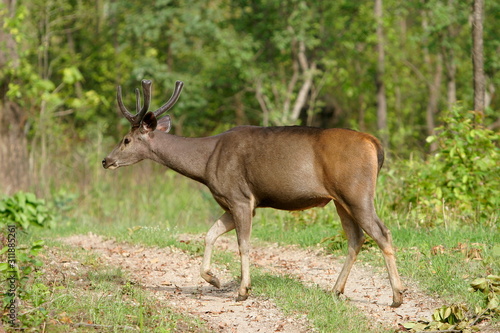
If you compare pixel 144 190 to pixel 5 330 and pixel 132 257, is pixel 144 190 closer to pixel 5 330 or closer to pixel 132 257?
pixel 132 257

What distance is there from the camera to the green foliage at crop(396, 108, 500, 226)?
412 inches

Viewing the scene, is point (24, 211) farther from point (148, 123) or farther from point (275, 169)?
point (275, 169)

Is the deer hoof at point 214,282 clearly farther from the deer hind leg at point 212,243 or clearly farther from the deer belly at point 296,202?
the deer belly at point 296,202

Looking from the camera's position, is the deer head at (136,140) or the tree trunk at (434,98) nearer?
the deer head at (136,140)

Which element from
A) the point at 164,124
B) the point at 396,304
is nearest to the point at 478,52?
the point at 164,124

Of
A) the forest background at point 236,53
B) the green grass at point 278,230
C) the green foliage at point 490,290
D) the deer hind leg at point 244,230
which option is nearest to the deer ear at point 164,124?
the deer hind leg at point 244,230

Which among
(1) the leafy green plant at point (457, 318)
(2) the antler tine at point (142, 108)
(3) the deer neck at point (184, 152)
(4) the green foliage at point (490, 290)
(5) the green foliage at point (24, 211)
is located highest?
(2) the antler tine at point (142, 108)

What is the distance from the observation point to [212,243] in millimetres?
7914

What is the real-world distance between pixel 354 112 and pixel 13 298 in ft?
81.4

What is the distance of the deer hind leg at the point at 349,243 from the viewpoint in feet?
24.7

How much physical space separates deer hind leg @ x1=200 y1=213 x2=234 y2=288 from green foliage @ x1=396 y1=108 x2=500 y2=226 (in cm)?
358

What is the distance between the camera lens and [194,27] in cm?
2261

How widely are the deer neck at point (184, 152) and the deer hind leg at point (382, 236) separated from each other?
6.07 ft

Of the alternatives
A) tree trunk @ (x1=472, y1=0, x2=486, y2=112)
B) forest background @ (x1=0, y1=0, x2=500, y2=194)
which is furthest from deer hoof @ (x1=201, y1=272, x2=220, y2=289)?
forest background @ (x1=0, y1=0, x2=500, y2=194)
